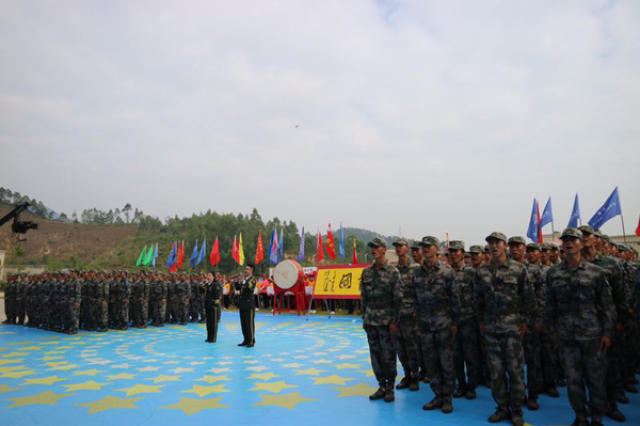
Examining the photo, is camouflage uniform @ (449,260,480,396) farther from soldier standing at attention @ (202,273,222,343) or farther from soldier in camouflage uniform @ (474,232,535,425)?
soldier standing at attention @ (202,273,222,343)

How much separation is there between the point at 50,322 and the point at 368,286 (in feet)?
36.6

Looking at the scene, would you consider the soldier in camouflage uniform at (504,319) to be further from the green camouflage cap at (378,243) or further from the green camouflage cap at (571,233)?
the green camouflage cap at (378,243)

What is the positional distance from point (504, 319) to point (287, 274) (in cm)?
1286

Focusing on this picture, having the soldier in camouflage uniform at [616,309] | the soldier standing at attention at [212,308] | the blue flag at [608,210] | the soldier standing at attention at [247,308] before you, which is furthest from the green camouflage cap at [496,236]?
the blue flag at [608,210]

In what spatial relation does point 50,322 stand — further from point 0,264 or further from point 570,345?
point 0,264

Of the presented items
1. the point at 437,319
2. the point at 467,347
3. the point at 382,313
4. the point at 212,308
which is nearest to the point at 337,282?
the point at 212,308

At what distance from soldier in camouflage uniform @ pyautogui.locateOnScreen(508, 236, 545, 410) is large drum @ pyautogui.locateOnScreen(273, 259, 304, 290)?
1179 cm

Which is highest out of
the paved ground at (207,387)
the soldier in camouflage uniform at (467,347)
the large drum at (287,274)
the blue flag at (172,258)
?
the blue flag at (172,258)

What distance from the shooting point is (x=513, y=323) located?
4172mm

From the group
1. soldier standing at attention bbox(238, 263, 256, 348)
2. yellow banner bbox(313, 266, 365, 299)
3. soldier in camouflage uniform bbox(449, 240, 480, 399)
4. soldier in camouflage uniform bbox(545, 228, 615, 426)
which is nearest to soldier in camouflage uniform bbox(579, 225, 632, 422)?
soldier in camouflage uniform bbox(545, 228, 615, 426)

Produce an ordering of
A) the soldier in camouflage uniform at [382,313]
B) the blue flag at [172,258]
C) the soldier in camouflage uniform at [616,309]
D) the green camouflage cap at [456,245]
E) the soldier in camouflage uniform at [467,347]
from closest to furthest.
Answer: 1. the soldier in camouflage uniform at [616,309]
2. the soldier in camouflage uniform at [382,313]
3. the soldier in camouflage uniform at [467,347]
4. the green camouflage cap at [456,245]
5. the blue flag at [172,258]

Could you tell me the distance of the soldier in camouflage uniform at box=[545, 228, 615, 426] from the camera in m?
3.78

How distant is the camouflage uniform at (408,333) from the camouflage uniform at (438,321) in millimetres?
496

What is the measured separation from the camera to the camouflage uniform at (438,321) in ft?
15.3
